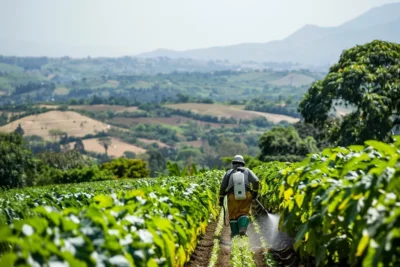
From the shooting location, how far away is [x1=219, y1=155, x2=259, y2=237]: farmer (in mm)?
12891

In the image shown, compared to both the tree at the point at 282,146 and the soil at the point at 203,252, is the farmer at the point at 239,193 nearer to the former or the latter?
the soil at the point at 203,252

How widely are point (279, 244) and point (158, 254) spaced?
6524mm

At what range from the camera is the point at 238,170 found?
43.2 ft

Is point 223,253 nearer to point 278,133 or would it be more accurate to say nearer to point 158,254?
point 158,254

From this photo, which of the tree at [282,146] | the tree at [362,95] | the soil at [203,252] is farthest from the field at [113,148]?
the soil at [203,252]

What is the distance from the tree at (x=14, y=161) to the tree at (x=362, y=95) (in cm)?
3475

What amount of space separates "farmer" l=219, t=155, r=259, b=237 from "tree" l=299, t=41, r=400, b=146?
22.8 m

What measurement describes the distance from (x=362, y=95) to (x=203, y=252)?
25770mm

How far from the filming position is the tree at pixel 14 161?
61500 mm

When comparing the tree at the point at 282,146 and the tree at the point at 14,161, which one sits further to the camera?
the tree at the point at 282,146

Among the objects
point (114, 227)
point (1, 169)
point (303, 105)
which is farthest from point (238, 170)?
point (1, 169)

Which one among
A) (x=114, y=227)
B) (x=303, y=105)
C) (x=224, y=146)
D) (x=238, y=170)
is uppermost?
(x=114, y=227)

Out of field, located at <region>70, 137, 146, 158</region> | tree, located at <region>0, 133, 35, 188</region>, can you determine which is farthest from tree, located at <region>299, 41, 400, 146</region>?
field, located at <region>70, 137, 146, 158</region>

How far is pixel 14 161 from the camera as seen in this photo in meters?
62.4
